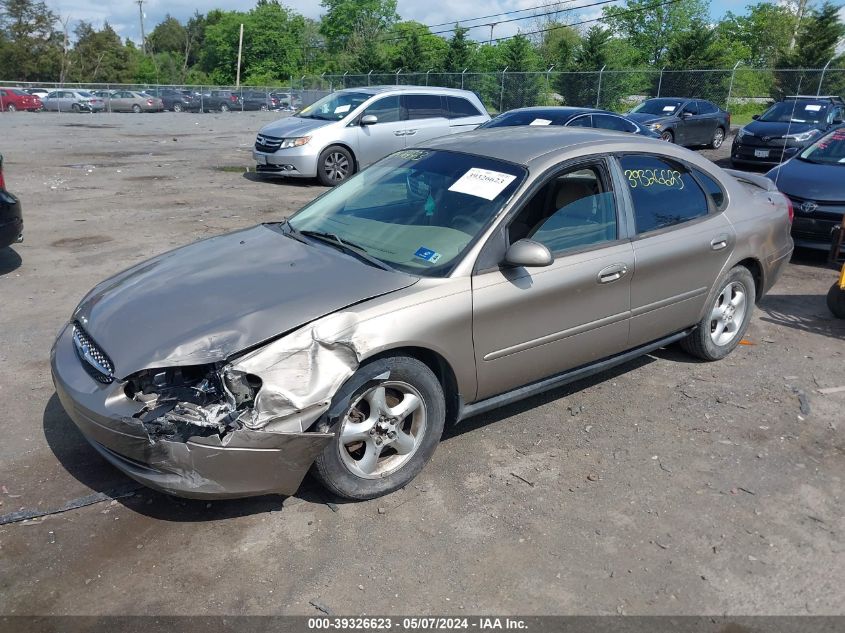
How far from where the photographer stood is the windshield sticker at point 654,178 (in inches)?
181

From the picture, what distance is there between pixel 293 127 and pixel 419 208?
10095 mm

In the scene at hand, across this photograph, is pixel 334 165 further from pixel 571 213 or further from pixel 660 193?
pixel 571 213

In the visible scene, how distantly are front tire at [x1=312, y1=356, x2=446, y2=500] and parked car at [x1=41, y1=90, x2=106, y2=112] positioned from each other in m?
40.9

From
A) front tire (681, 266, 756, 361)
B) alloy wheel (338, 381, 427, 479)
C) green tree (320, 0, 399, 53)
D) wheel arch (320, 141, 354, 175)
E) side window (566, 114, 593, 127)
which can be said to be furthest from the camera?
green tree (320, 0, 399, 53)

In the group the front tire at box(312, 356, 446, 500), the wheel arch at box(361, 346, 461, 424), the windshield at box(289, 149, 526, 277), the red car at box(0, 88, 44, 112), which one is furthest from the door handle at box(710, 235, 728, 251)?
the red car at box(0, 88, 44, 112)

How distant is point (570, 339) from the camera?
4.20 m

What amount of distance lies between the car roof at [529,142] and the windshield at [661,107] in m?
15.6

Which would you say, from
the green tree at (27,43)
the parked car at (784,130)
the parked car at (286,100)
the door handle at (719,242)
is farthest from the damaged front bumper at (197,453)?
the green tree at (27,43)

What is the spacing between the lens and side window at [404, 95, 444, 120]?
13.9 metres

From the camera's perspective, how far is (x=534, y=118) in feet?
40.6

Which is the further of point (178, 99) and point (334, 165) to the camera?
point (178, 99)

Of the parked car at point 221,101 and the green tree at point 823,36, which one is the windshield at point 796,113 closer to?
the green tree at point 823,36

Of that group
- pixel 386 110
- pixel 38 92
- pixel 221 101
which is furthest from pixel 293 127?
pixel 221 101

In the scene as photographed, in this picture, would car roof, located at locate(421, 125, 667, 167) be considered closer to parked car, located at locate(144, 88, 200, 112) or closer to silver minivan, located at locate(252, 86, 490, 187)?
silver minivan, located at locate(252, 86, 490, 187)
